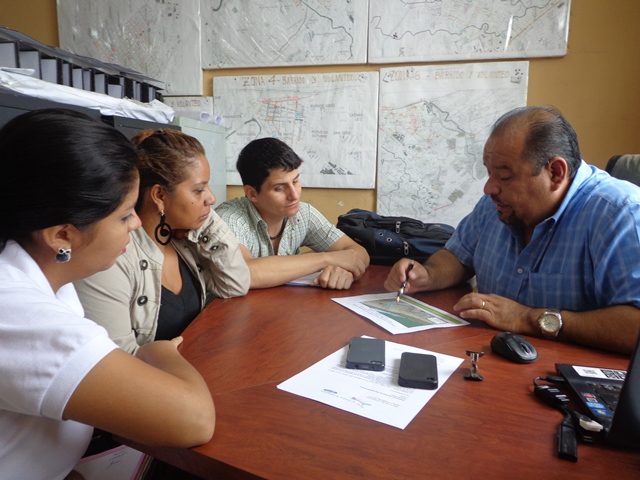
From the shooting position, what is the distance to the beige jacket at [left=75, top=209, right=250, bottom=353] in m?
0.98

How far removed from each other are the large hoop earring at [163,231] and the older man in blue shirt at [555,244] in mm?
707

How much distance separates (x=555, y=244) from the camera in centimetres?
119

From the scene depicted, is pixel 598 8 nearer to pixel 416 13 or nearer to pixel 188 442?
pixel 416 13

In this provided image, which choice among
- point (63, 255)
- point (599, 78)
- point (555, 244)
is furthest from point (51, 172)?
point (599, 78)

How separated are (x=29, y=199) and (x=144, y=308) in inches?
20.5

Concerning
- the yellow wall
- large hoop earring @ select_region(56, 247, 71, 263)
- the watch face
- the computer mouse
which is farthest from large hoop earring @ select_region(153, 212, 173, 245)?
the yellow wall

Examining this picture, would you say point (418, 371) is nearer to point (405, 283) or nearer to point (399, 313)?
point (399, 313)

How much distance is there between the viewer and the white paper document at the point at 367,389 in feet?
2.30

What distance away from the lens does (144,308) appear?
1.12m

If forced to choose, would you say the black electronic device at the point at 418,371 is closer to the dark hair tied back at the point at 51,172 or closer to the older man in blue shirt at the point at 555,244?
the older man in blue shirt at the point at 555,244

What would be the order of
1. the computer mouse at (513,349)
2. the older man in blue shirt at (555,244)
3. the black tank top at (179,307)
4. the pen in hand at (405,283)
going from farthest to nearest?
1. the pen in hand at (405,283)
2. the black tank top at (179,307)
3. the older man in blue shirt at (555,244)
4. the computer mouse at (513,349)

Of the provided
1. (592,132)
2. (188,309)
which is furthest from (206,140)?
(592,132)

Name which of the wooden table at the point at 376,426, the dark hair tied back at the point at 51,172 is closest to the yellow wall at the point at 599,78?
the wooden table at the point at 376,426

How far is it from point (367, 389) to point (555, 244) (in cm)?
74
